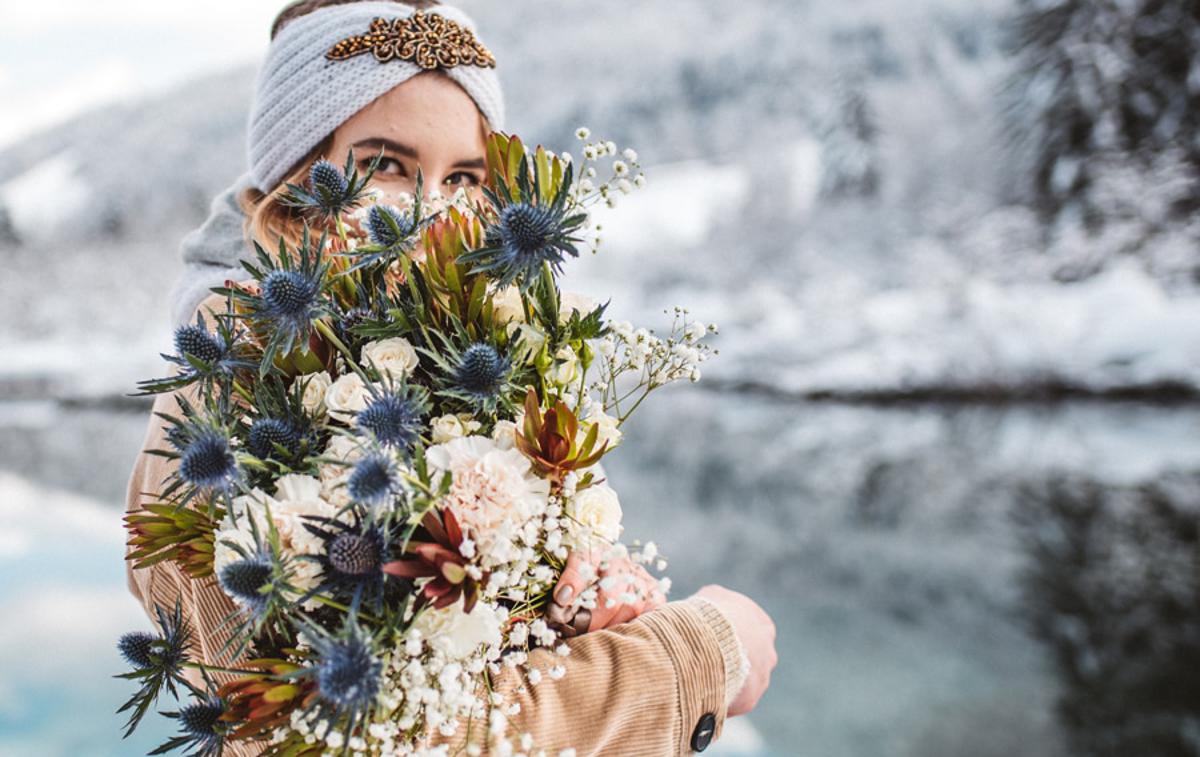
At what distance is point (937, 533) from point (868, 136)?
1126 mm

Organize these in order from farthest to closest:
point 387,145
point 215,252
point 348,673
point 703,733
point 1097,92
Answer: point 1097,92
point 215,252
point 387,145
point 703,733
point 348,673

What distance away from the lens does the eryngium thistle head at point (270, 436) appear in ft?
1.79

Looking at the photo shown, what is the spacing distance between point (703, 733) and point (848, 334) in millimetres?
1724

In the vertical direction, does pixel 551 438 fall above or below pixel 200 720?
above

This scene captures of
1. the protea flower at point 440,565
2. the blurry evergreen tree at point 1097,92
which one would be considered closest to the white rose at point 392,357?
the protea flower at point 440,565

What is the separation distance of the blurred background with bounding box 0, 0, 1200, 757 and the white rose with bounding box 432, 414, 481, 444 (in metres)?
1.77

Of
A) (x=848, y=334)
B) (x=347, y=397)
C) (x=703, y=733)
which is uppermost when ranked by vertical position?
(x=848, y=334)

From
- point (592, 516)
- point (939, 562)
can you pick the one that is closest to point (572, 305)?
point (592, 516)

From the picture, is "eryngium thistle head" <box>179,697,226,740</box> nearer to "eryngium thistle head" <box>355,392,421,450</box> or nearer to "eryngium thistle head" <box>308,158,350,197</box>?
"eryngium thistle head" <box>355,392,421,450</box>

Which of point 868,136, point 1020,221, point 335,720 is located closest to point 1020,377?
point 1020,221

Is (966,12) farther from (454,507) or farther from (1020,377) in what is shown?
(454,507)

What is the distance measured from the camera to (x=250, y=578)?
48 centimetres

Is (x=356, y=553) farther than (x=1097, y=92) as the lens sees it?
No

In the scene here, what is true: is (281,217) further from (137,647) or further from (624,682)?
(624,682)
